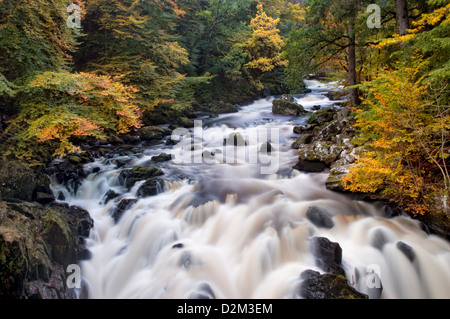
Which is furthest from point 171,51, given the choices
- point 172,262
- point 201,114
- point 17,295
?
point 17,295

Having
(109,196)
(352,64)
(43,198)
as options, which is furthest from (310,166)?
(43,198)

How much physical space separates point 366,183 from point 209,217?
3.74 meters

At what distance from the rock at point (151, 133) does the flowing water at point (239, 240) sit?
12.2 ft

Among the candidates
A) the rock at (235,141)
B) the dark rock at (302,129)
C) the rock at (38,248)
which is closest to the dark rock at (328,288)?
the rock at (38,248)

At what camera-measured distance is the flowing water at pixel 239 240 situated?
15.0 feet

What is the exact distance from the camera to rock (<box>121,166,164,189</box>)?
26.1ft

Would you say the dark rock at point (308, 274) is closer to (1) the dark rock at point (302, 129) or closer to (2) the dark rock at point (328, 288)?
(2) the dark rock at point (328, 288)

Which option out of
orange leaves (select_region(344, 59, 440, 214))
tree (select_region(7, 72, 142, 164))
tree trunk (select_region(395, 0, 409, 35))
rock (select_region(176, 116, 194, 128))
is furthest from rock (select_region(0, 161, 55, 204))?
tree trunk (select_region(395, 0, 409, 35))

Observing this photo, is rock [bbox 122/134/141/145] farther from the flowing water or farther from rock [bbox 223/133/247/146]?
rock [bbox 223/133/247/146]

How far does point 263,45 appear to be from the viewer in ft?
64.6

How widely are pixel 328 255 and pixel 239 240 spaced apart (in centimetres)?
191

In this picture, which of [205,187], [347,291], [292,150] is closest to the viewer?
[347,291]

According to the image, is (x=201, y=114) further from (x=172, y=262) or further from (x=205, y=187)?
(x=172, y=262)
